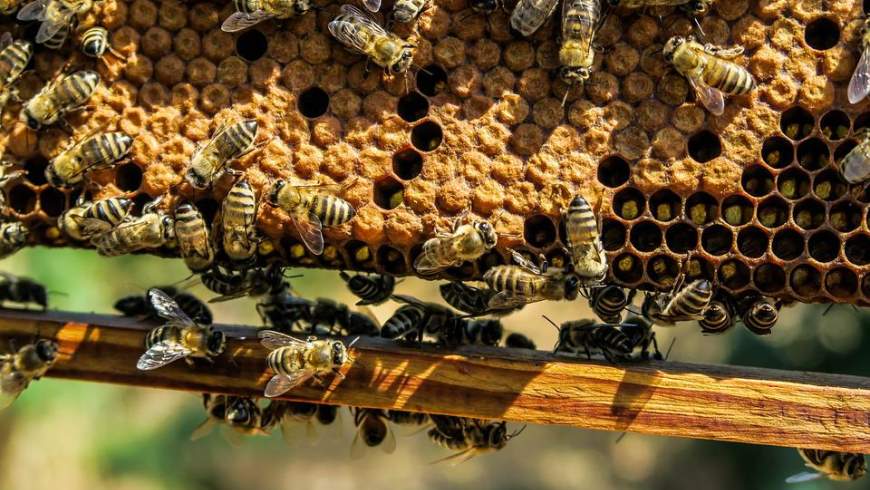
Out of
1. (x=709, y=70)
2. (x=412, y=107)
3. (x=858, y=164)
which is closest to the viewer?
(x=858, y=164)

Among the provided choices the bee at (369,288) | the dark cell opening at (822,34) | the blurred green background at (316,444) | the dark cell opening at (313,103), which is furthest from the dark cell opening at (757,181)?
the blurred green background at (316,444)

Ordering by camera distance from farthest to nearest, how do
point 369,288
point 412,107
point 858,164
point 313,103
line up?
point 369,288, point 313,103, point 412,107, point 858,164

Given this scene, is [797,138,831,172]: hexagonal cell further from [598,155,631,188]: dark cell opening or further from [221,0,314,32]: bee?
[221,0,314,32]: bee

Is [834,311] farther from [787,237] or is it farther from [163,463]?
[163,463]

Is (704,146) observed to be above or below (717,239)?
above

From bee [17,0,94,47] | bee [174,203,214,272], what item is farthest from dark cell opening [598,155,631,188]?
bee [17,0,94,47]

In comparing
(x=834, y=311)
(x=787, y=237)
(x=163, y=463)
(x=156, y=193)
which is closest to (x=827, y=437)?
(x=787, y=237)

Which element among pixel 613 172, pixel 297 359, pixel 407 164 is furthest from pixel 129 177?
pixel 613 172

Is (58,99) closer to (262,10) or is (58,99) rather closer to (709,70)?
(262,10)
